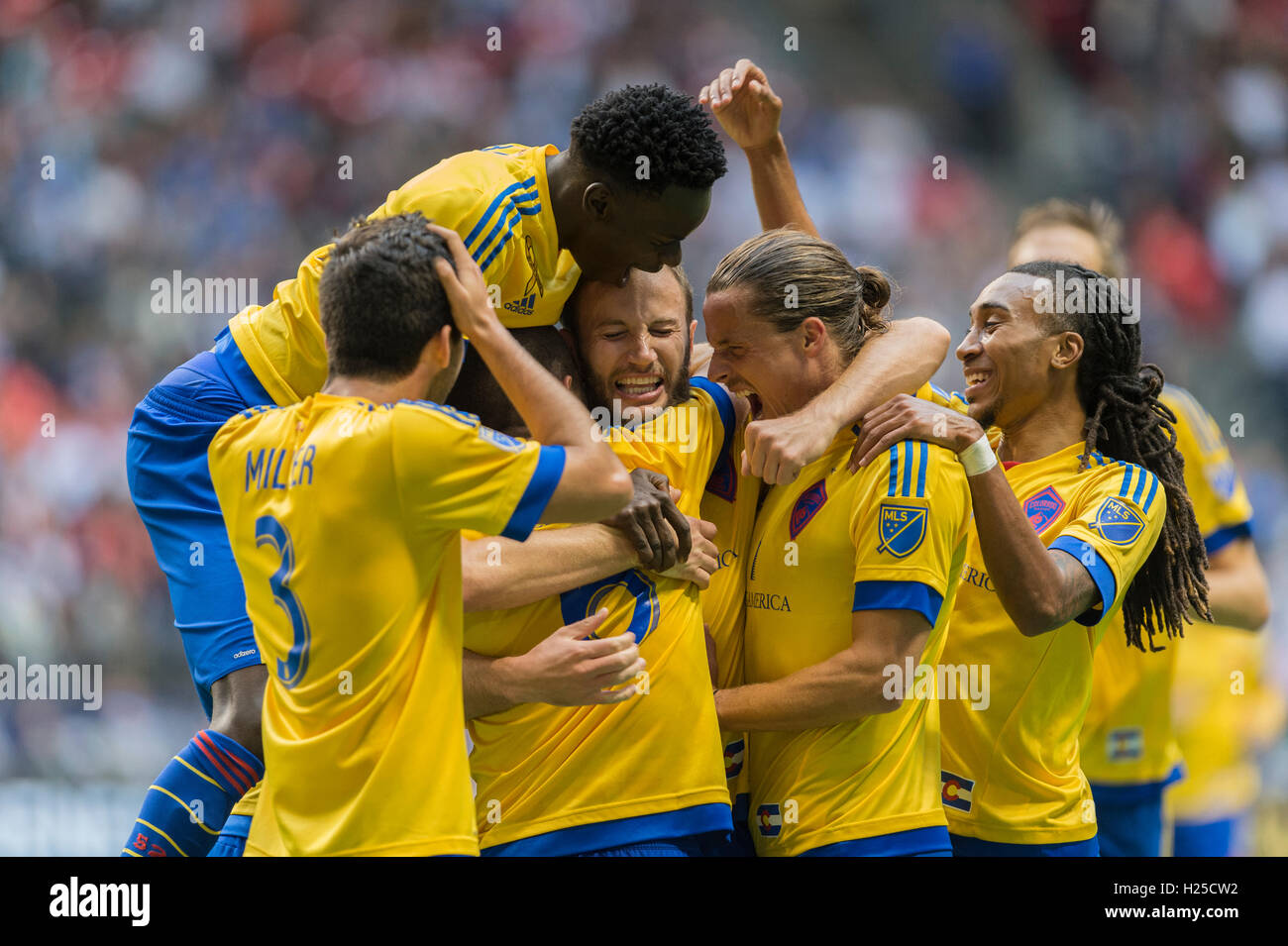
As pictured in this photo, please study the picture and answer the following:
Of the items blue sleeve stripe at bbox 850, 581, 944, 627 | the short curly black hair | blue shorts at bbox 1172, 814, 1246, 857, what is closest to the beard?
the short curly black hair

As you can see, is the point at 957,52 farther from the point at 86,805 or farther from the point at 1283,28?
the point at 86,805

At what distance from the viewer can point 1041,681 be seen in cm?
360

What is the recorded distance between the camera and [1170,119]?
30.7 feet

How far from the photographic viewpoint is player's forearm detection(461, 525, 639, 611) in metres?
2.83

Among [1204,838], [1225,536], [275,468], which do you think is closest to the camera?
[275,468]

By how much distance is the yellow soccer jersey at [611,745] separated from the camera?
2.85 meters

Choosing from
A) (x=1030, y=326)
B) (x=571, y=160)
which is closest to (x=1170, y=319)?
(x=1030, y=326)

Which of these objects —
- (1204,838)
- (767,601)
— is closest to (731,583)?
(767,601)

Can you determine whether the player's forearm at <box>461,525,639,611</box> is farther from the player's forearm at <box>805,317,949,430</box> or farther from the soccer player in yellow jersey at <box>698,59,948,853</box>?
the player's forearm at <box>805,317,949,430</box>

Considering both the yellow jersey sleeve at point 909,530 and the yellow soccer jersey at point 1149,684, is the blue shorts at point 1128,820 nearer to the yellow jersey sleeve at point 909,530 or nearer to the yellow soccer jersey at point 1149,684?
the yellow soccer jersey at point 1149,684

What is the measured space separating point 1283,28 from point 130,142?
7.98 metres

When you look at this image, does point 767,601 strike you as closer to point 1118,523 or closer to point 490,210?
point 1118,523

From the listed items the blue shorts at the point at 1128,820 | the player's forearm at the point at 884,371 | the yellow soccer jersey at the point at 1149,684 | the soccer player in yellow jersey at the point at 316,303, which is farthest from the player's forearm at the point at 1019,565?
the blue shorts at the point at 1128,820

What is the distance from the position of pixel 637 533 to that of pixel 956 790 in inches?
51.6
